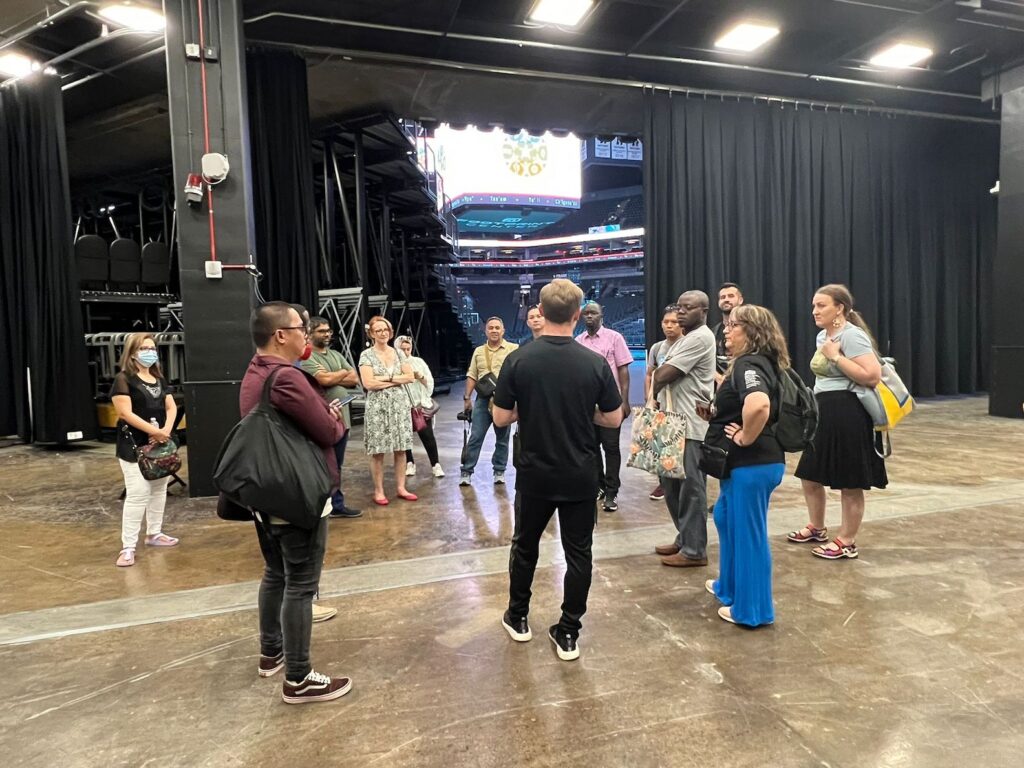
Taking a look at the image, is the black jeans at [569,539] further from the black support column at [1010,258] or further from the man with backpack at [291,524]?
the black support column at [1010,258]

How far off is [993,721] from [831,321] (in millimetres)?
1874

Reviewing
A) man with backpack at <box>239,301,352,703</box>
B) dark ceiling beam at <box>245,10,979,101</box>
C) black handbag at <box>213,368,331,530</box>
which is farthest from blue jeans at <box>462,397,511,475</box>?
dark ceiling beam at <box>245,10,979,101</box>

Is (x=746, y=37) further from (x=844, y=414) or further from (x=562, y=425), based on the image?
(x=562, y=425)

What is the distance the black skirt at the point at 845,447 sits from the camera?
3217mm

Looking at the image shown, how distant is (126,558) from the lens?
358cm

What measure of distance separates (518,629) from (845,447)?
2015 mm

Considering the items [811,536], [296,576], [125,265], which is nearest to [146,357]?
[296,576]

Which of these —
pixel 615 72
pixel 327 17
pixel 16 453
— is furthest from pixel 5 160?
pixel 615 72

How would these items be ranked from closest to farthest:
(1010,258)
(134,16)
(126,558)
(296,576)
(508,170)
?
(296,576) → (126,558) → (134,16) → (1010,258) → (508,170)

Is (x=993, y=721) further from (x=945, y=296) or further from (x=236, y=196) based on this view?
(x=945, y=296)

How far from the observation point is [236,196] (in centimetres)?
512

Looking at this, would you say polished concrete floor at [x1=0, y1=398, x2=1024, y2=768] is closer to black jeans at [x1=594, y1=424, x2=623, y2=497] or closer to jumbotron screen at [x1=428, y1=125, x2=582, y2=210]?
black jeans at [x1=594, y1=424, x2=623, y2=497]

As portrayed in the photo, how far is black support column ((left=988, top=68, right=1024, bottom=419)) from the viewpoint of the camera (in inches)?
330

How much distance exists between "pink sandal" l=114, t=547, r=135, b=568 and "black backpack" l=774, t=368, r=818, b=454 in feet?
11.9
